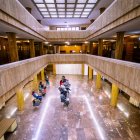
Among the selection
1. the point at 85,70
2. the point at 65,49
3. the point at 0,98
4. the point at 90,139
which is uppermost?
the point at 65,49

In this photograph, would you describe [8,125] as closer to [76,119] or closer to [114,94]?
[76,119]

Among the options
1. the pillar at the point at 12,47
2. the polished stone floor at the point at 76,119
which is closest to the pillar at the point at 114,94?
the polished stone floor at the point at 76,119

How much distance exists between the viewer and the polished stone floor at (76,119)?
814 cm

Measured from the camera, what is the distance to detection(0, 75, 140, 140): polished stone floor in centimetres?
814

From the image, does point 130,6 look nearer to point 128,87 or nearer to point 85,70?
point 128,87

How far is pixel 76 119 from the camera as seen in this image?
32.2ft

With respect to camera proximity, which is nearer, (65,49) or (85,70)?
(85,70)

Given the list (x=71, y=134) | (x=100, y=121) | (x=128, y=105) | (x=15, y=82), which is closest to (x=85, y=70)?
(x=128, y=105)

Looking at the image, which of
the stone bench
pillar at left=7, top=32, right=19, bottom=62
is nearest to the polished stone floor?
the stone bench

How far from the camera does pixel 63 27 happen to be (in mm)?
23266

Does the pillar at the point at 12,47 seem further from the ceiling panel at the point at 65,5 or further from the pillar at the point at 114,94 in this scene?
the pillar at the point at 114,94

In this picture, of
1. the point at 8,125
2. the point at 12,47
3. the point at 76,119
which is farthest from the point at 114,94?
the point at 12,47

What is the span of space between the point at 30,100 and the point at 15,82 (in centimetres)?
725

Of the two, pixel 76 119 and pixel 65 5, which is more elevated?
pixel 65 5
